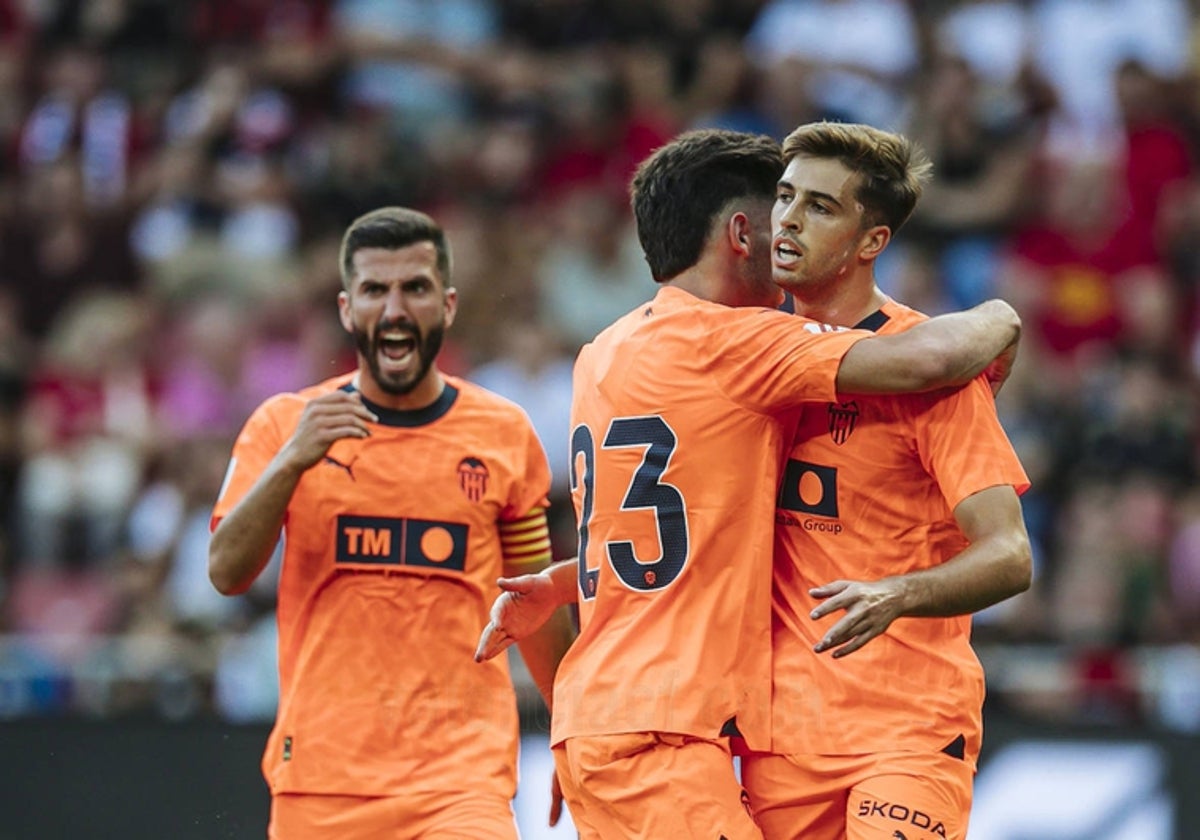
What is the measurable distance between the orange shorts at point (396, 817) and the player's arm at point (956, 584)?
64.9 inches

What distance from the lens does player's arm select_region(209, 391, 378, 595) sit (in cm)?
590

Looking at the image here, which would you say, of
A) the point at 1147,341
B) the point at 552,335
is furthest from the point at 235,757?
the point at 1147,341

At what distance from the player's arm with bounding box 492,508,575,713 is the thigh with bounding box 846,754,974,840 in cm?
176

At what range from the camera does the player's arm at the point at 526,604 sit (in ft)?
18.4

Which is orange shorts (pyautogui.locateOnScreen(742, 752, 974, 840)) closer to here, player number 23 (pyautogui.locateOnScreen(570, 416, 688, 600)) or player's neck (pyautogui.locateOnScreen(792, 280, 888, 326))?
player number 23 (pyautogui.locateOnScreen(570, 416, 688, 600))

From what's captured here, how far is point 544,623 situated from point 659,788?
5.25 ft

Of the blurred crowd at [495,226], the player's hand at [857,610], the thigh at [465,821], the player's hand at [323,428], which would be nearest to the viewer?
the player's hand at [857,610]

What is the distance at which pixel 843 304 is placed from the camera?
5234mm

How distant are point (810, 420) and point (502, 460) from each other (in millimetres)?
1646

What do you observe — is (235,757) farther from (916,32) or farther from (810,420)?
(916,32)

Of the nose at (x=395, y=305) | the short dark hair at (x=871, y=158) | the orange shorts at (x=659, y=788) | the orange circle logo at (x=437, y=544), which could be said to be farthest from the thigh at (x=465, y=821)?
the short dark hair at (x=871, y=158)

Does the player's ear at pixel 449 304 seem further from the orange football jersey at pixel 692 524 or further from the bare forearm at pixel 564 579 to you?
the orange football jersey at pixel 692 524

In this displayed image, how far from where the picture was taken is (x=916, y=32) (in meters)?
13.0

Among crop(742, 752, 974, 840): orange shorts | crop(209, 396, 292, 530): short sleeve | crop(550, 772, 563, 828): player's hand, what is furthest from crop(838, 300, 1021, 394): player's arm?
crop(209, 396, 292, 530): short sleeve
